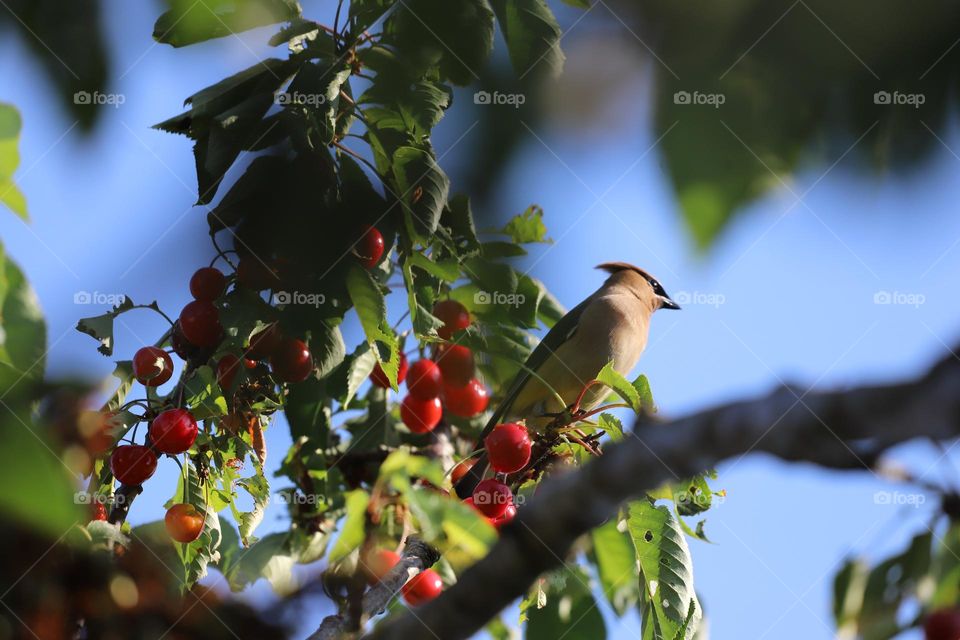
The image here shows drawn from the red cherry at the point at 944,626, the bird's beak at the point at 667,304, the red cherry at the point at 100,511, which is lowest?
the red cherry at the point at 100,511

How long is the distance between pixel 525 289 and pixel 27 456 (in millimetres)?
3304

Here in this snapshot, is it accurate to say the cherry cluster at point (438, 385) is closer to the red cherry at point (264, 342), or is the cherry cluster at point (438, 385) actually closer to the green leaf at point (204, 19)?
the red cherry at point (264, 342)

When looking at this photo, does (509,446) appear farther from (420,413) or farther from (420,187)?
(420,413)

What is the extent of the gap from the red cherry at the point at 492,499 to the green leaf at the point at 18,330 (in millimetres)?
2283

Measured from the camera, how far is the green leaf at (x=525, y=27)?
76.7 inches

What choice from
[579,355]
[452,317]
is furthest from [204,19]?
[579,355]

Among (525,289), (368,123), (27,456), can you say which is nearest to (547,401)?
(525,289)

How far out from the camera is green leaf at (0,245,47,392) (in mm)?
743

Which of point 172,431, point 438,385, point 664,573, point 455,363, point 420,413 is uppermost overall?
point 455,363

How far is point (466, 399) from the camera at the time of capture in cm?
427

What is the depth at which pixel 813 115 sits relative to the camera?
0.78 metres

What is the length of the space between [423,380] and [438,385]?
0.08m

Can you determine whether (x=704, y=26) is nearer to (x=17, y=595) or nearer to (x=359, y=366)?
(x=17, y=595)

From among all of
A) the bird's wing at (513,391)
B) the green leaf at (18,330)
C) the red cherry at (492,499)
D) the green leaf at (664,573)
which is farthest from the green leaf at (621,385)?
the green leaf at (18,330)
